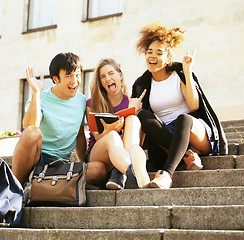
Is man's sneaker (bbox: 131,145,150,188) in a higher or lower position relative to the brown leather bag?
higher

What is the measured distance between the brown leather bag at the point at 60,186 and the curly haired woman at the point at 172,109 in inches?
32.5

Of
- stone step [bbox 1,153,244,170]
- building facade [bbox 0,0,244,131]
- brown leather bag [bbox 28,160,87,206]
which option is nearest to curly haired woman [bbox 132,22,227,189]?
stone step [bbox 1,153,244,170]

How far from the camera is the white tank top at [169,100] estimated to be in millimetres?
5672

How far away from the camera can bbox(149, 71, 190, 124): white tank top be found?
567 cm

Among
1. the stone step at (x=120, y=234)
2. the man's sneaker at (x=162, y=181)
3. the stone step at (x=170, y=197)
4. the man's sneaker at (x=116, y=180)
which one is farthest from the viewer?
the man's sneaker at (x=116, y=180)

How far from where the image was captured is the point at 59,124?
541cm

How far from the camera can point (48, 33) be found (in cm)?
1482

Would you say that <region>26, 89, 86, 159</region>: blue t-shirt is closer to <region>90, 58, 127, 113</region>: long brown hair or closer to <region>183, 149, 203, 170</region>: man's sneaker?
<region>90, 58, 127, 113</region>: long brown hair

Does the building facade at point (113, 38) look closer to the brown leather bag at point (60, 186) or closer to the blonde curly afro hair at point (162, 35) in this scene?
the blonde curly afro hair at point (162, 35)

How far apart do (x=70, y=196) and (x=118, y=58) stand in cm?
911

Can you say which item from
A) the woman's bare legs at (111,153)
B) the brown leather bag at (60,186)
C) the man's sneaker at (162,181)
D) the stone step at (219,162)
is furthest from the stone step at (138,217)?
the stone step at (219,162)

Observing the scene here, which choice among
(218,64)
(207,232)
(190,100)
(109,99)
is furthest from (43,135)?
(218,64)

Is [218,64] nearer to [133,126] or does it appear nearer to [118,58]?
[118,58]

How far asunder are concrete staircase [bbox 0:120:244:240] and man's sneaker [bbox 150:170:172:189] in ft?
0.30
